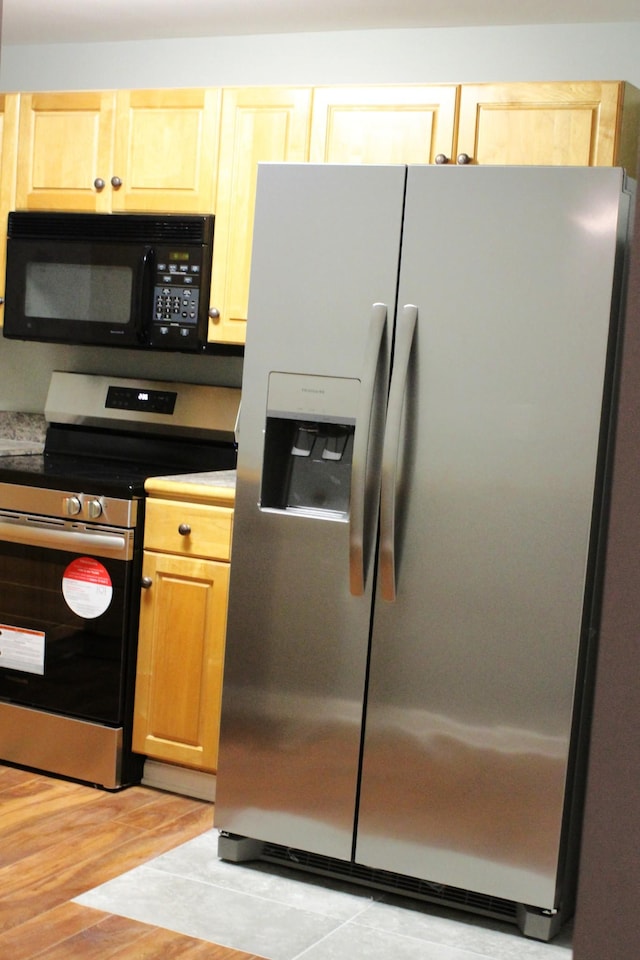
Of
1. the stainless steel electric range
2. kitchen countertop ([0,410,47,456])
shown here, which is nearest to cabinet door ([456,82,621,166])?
the stainless steel electric range

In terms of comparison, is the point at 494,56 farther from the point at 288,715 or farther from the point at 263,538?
the point at 288,715

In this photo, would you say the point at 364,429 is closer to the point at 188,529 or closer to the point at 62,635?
the point at 188,529

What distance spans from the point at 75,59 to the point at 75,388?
4.00 feet

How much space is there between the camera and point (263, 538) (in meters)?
2.53

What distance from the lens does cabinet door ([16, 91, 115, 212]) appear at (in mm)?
3408

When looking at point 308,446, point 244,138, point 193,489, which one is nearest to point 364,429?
point 308,446

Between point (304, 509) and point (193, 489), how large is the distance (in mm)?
514

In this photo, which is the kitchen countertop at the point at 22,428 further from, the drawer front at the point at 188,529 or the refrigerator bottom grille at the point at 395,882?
the refrigerator bottom grille at the point at 395,882

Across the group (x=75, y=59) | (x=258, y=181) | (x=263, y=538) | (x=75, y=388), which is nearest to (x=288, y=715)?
(x=263, y=538)

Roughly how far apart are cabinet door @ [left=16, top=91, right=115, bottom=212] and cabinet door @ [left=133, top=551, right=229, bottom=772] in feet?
4.18

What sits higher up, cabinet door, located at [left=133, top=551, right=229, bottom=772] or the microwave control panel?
the microwave control panel

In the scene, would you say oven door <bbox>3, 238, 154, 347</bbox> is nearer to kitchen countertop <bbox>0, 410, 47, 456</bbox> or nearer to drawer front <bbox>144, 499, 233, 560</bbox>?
kitchen countertop <bbox>0, 410, 47, 456</bbox>

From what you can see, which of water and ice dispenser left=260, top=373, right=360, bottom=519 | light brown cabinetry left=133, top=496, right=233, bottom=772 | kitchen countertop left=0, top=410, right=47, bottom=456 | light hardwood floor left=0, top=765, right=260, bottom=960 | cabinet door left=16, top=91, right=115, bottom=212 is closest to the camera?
light hardwood floor left=0, top=765, right=260, bottom=960

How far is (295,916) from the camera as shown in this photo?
7.76 ft
